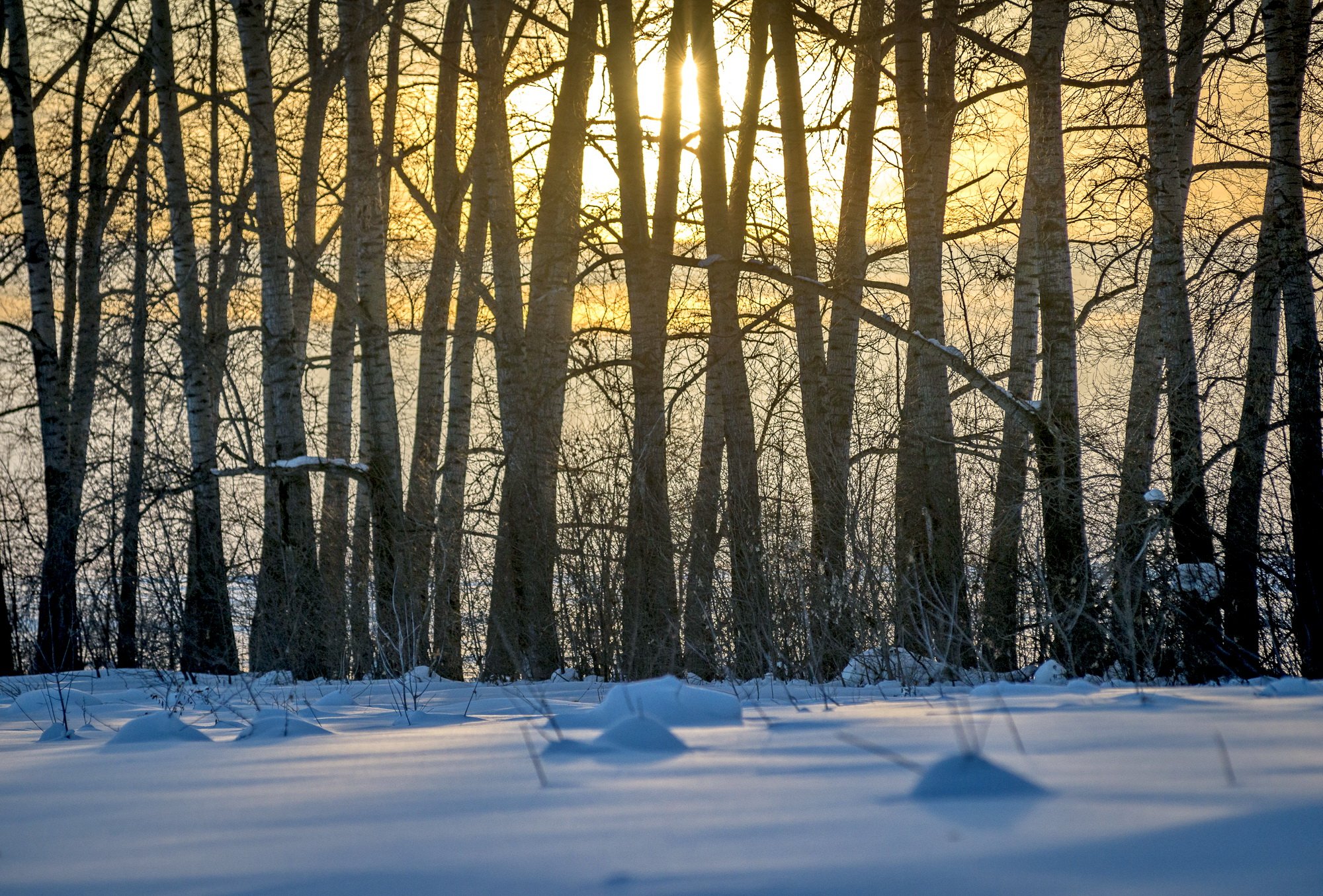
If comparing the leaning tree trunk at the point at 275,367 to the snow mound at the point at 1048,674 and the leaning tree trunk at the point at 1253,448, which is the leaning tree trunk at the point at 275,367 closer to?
the snow mound at the point at 1048,674

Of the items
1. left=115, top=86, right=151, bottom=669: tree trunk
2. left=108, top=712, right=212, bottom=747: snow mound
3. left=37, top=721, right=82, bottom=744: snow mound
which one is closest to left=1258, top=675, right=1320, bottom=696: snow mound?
left=108, top=712, right=212, bottom=747: snow mound

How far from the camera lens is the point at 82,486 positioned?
12.8 meters

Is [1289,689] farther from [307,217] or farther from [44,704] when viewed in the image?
[307,217]

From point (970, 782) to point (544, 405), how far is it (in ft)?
26.1

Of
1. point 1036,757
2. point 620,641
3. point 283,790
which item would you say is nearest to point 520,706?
point 283,790

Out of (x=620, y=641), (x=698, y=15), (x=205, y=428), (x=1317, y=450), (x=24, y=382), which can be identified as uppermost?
(x=698, y=15)

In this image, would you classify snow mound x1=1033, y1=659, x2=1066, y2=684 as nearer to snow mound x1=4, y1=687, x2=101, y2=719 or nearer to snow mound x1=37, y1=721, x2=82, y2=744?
snow mound x1=37, y1=721, x2=82, y2=744

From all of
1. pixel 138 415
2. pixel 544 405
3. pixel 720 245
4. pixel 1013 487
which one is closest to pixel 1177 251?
pixel 1013 487

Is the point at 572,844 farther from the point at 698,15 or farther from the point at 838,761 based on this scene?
the point at 698,15

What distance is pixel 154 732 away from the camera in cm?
260

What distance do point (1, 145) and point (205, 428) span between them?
15.1 ft

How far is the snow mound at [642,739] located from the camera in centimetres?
195

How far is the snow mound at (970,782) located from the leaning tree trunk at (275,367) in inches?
305

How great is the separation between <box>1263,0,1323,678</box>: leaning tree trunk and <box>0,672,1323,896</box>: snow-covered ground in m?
4.79
